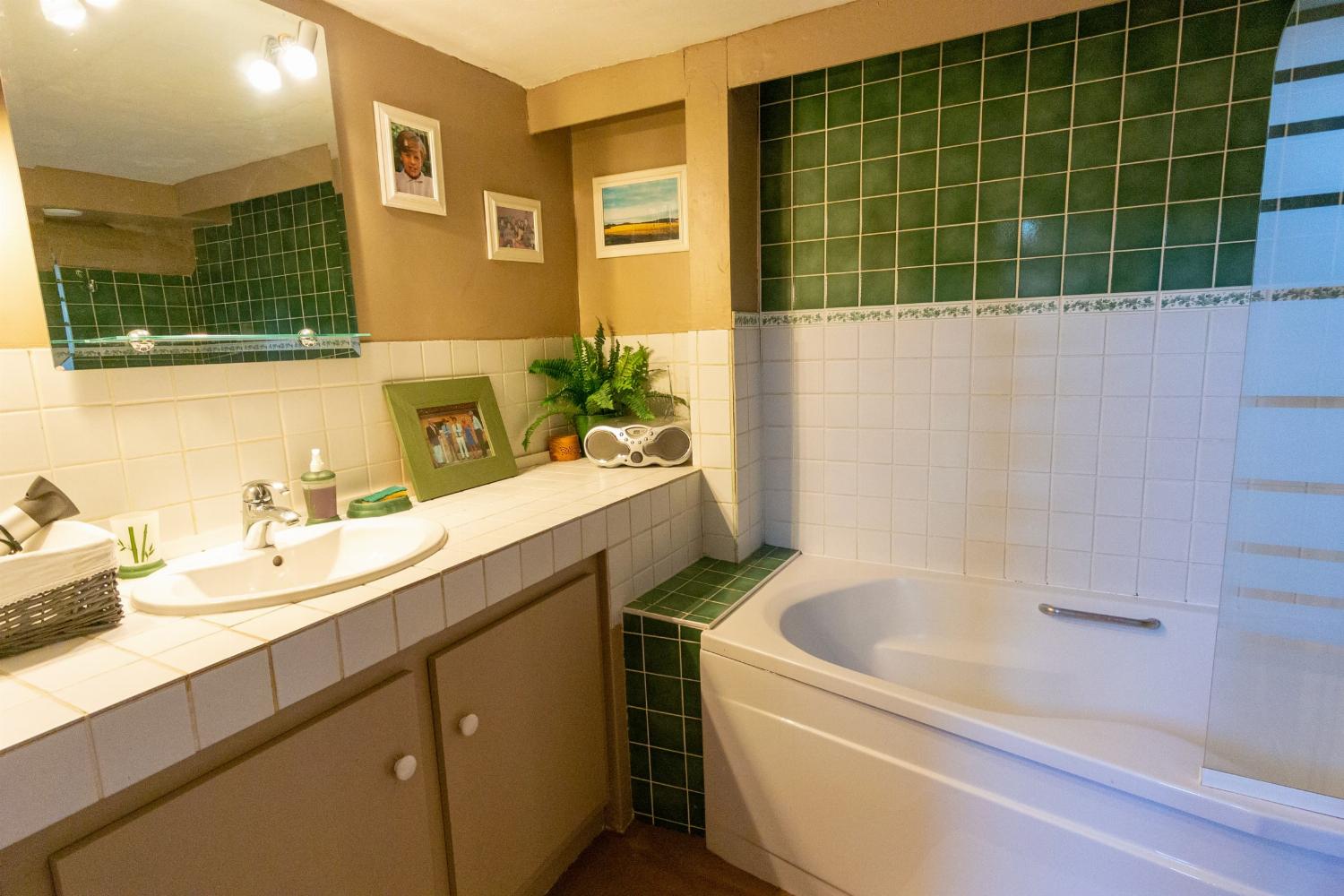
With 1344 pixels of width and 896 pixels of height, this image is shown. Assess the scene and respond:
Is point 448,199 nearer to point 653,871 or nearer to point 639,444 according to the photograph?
point 639,444

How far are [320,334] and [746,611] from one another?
1.28 metres

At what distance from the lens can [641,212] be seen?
2.29 meters

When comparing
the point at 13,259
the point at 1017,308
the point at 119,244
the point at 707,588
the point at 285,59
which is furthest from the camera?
the point at 707,588

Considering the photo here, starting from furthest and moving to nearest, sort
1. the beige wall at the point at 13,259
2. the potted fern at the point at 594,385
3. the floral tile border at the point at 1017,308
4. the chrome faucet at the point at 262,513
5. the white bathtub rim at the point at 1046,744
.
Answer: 1. the potted fern at the point at 594,385
2. the floral tile border at the point at 1017,308
3. the chrome faucet at the point at 262,513
4. the beige wall at the point at 13,259
5. the white bathtub rim at the point at 1046,744

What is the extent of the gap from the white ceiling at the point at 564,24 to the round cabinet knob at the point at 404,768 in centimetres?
169

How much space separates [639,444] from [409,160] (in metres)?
1.03

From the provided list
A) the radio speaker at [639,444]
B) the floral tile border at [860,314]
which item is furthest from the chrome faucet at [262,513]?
the floral tile border at [860,314]

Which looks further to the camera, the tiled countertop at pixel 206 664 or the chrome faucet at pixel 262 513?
the chrome faucet at pixel 262 513

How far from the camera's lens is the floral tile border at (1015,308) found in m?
1.63

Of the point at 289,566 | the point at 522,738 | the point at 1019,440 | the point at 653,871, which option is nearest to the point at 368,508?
the point at 289,566

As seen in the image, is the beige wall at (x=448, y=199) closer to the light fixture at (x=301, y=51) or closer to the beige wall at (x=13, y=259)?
the light fixture at (x=301, y=51)

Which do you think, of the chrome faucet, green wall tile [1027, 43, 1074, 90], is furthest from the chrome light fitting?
green wall tile [1027, 43, 1074, 90]

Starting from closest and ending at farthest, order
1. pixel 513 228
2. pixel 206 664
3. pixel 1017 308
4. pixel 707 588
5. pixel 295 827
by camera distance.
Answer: pixel 206 664 → pixel 295 827 → pixel 1017 308 → pixel 707 588 → pixel 513 228

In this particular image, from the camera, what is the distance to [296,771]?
3.34ft
